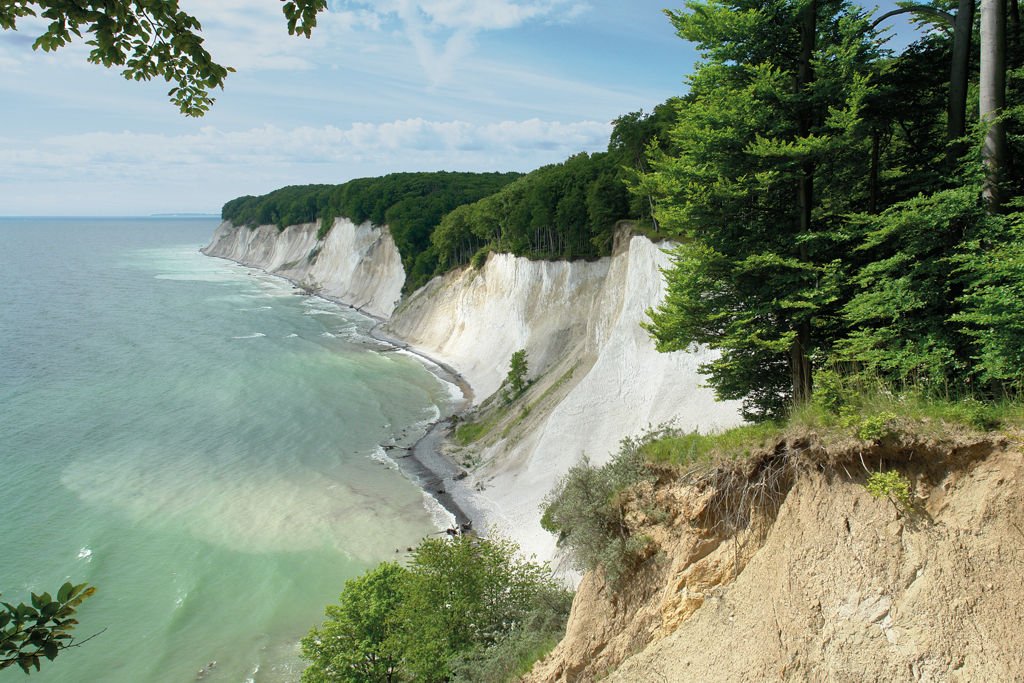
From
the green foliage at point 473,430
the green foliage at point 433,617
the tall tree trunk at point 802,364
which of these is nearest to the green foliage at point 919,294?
the tall tree trunk at point 802,364

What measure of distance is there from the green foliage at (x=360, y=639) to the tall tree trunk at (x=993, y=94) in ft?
53.9

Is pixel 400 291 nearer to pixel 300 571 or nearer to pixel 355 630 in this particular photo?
pixel 300 571

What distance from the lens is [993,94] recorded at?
10102 millimetres

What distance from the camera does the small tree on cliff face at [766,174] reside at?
441 inches

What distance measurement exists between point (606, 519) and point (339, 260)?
94.1 m

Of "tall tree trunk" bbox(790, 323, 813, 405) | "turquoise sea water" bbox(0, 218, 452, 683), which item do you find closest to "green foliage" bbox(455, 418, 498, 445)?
"turquoise sea water" bbox(0, 218, 452, 683)

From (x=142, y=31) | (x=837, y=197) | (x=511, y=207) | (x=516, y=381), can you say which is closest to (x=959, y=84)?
(x=837, y=197)

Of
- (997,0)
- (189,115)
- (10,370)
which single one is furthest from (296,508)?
(10,370)

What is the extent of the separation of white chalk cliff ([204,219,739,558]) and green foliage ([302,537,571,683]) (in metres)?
5.40

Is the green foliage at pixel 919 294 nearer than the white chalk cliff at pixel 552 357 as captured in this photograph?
Yes

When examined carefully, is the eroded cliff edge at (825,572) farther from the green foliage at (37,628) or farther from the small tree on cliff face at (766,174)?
the green foliage at (37,628)

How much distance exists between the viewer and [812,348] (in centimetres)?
1190

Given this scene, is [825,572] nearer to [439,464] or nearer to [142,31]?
[142,31]

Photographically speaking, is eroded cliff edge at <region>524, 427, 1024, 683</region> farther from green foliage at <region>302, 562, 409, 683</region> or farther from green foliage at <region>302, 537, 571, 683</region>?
green foliage at <region>302, 562, 409, 683</region>
